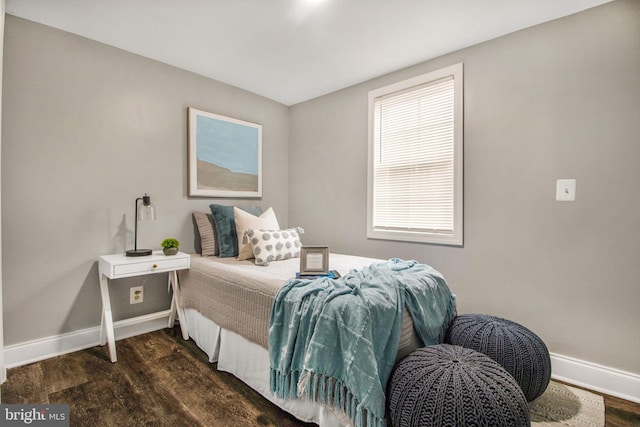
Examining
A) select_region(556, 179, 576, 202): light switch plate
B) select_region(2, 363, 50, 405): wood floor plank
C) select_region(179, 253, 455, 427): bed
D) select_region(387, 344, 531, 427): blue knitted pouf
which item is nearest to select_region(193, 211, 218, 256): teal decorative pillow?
select_region(179, 253, 455, 427): bed

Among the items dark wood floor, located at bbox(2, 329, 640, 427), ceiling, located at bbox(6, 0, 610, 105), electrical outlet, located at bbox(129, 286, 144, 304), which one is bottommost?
dark wood floor, located at bbox(2, 329, 640, 427)

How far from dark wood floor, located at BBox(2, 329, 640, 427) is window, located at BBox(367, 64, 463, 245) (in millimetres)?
1570

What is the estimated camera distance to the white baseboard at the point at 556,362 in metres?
1.86

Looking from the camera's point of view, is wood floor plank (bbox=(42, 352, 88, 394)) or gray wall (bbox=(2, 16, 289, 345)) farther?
gray wall (bbox=(2, 16, 289, 345))

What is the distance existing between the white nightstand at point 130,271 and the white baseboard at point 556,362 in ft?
0.42

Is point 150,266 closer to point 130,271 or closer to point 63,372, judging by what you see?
point 130,271

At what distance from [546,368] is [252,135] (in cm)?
312

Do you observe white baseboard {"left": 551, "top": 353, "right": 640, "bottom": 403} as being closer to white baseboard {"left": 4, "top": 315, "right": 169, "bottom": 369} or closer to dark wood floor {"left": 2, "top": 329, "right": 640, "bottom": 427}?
dark wood floor {"left": 2, "top": 329, "right": 640, "bottom": 427}

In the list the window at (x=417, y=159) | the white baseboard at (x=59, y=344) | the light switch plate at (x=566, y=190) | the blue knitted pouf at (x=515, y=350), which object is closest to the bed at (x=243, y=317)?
the blue knitted pouf at (x=515, y=350)

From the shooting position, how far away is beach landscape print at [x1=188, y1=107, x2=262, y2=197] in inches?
115

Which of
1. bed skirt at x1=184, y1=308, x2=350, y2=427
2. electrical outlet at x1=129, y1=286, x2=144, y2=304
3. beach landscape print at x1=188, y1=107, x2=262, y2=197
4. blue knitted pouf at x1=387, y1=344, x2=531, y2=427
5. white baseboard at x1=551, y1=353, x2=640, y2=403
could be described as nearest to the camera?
blue knitted pouf at x1=387, y1=344, x2=531, y2=427

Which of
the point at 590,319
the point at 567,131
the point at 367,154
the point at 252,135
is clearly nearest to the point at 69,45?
the point at 252,135

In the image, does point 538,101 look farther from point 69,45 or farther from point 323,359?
point 69,45

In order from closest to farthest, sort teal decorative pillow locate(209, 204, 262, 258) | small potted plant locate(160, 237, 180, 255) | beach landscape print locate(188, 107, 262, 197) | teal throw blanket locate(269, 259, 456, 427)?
teal throw blanket locate(269, 259, 456, 427)
small potted plant locate(160, 237, 180, 255)
teal decorative pillow locate(209, 204, 262, 258)
beach landscape print locate(188, 107, 262, 197)
